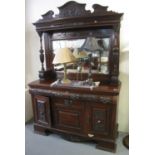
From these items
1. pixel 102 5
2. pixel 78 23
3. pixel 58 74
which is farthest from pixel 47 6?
pixel 58 74

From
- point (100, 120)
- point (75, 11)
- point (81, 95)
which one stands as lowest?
point (100, 120)

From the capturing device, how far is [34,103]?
2568mm

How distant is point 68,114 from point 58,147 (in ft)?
1.61

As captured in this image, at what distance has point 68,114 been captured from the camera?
7.68 ft

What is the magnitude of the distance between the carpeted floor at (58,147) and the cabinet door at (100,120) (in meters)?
0.25

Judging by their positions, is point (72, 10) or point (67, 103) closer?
point (67, 103)

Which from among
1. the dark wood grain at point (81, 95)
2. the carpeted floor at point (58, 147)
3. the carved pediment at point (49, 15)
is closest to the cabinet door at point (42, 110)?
the dark wood grain at point (81, 95)

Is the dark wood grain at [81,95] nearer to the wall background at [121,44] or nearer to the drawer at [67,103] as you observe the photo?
the drawer at [67,103]

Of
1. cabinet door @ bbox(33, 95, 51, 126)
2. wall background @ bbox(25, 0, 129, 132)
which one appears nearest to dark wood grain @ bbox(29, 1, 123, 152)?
cabinet door @ bbox(33, 95, 51, 126)

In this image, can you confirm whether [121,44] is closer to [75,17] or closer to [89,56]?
[89,56]

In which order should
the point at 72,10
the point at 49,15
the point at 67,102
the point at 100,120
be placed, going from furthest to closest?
the point at 49,15 → the point at 72,10 → the point at 67,102 → the point at 100,120

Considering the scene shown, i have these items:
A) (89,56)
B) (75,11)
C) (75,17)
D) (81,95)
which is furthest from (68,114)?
(75,11)

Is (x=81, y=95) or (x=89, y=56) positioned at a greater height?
(x=89, y=56)
